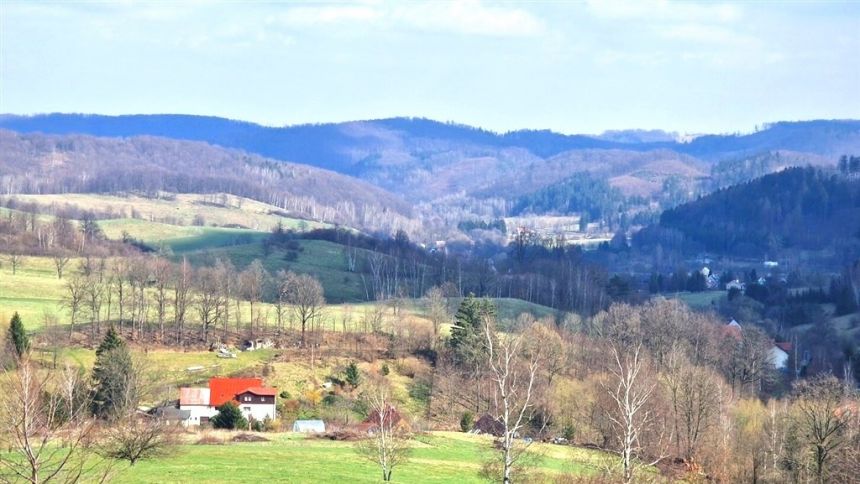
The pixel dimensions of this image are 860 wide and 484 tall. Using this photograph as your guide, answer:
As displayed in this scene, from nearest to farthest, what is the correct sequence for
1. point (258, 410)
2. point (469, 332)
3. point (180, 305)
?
1. point (258, 410)
2. point (469, 332)
3. point (180, 305)

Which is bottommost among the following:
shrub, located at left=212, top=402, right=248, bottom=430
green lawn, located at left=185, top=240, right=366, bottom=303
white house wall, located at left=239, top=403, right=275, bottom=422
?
white house wall, located at left=239, top=403, right=275, bottom=422

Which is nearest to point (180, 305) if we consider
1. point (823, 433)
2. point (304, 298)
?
point (304, 298)

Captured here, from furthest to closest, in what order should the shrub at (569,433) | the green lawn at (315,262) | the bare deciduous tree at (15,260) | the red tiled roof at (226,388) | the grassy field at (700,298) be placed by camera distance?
the grassy field at (700,298) → the green lawn at (315,262) → the bare deciduous tree at (15,260) → the red tiled roof at (226,388) → the shrub at (569,433)

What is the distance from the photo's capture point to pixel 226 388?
6775 cm

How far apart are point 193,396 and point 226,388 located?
7.82ft

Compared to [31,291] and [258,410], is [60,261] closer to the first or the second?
[31,291]

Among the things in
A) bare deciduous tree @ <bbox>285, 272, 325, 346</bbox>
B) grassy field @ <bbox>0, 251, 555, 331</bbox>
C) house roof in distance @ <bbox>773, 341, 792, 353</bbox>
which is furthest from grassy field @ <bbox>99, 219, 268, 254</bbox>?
house roof in distance @ <bbox>773, 341, 792, 353</bbox>

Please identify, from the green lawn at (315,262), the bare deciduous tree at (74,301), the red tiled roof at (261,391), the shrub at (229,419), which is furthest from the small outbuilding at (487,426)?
the green lawn at (315,262)

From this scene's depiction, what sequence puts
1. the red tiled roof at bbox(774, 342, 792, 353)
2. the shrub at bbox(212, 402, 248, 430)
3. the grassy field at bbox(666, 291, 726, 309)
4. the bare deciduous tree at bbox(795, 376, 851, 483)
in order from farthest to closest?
the grassy field at bbox(666, 291, 726, 309) → the red tiled roof at bbox(774, 342, 792, 353) → the shrub at bbox(212, 402, 248, 430) → the bare deciduous tree at bbox(795, 376, 851, 483)

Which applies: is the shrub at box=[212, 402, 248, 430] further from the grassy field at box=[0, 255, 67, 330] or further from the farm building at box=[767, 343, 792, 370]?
the farm building at box=[767, 343, 792, 370]

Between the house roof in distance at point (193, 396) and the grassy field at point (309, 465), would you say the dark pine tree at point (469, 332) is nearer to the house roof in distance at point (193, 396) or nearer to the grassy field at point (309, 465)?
the house roof in distance at point (193, 396)

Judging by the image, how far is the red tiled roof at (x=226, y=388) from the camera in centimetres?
6669

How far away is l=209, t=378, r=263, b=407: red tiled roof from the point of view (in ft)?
219

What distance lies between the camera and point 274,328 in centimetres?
9775
